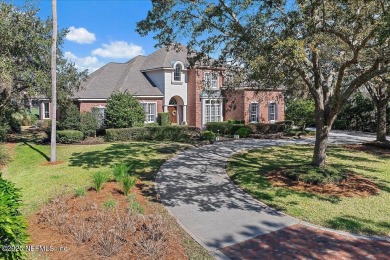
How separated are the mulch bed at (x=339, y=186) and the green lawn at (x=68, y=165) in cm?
483

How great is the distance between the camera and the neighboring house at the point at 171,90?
28.9 meters

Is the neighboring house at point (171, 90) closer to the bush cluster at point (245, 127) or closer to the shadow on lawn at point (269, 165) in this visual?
the bush cluster at point (245, 127)

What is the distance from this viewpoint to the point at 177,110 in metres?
32.0

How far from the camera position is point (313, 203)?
930 cm

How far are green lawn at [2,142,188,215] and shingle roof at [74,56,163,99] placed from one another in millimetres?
7203

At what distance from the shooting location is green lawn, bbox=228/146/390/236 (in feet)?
26.1

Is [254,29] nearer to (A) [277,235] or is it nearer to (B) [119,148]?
(A) [277,235]

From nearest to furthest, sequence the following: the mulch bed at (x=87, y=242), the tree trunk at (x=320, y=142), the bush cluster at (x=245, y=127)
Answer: the mulch bed at (x=87, y=242) → the tree trunk at (x=320, y=142) → the bush cluster at (x=245, y=127)

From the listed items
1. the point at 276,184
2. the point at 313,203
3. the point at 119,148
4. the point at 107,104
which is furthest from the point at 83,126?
the point at 313,203

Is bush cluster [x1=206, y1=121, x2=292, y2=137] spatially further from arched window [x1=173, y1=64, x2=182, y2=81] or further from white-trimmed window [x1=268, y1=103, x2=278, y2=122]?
arched window [x1=173, y1=64, x2=182, y2=81]

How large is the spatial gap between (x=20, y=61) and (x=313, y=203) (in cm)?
1738

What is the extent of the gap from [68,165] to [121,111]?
9802 mm

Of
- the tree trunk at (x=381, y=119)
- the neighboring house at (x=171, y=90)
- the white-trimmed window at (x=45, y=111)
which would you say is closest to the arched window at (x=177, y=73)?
the neighboring house at (x=171, y=90)

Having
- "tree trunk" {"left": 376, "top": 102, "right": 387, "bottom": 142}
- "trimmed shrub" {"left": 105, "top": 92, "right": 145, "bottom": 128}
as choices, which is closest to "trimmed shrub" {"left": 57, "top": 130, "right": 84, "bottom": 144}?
"trimmed shrub" {"left": 105, "top": 92, "right": 145, "bottom": 128}
